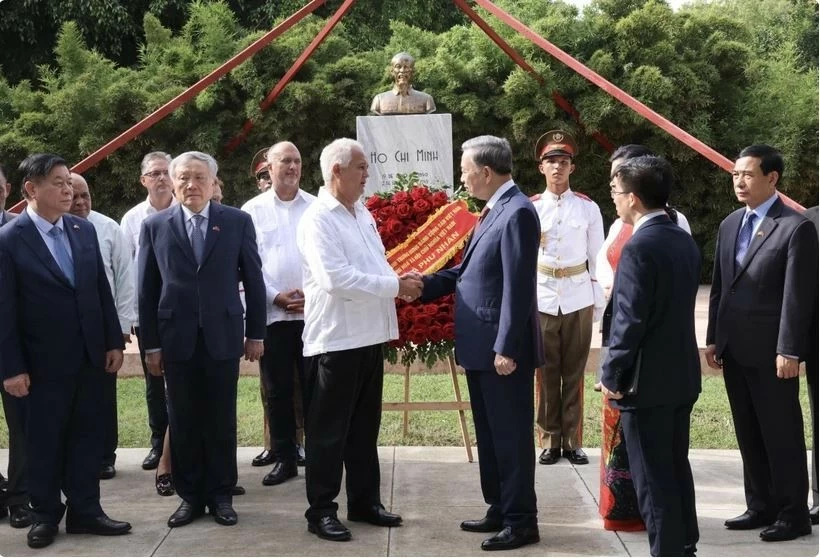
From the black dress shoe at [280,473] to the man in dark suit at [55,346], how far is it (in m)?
1.11

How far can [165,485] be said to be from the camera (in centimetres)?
584

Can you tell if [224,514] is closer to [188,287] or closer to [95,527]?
[95,527]

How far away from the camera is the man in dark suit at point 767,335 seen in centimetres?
486

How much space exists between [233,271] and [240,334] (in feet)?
1.08

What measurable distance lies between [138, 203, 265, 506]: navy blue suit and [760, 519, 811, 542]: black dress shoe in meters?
2.68

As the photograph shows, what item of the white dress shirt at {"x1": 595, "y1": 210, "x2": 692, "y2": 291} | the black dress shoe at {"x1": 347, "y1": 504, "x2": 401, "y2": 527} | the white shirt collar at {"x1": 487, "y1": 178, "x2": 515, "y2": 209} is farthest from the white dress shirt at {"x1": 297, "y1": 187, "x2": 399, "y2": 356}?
the white dress shirt at {"x1": 595, "y1": 210, "x2": 692, "y2": 291}

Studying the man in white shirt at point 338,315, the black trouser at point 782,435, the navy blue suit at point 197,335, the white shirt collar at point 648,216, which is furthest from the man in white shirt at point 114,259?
the black trouser at point 782,435

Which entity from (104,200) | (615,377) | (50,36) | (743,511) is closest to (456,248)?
(615,377)

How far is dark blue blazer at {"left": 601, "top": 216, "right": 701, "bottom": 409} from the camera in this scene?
4172mm

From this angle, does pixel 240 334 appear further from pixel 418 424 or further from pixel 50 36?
pixel 50 36

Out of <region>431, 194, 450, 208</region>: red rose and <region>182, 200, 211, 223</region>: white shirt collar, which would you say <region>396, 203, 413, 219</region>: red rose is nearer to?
<region>431, 194, 450, 208</region>: red rose

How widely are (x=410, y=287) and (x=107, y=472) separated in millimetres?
2450

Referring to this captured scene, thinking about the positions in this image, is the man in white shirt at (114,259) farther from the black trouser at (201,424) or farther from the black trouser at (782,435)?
the black trouser at (782,435)

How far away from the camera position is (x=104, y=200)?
1462 centimetres
